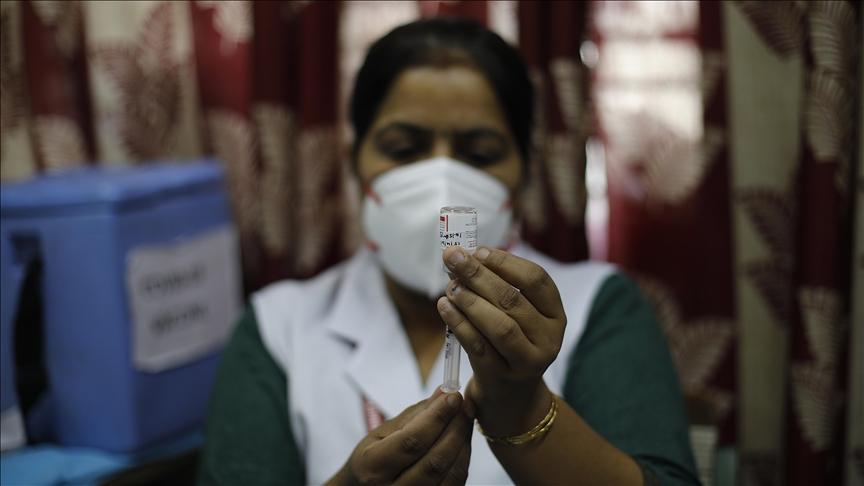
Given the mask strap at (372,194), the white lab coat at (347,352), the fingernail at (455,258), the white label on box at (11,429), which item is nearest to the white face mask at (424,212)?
the mask strap at (372,194)

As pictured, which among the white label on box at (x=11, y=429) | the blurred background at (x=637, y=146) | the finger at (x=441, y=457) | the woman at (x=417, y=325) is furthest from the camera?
the blurred background at (x=637, y=146)

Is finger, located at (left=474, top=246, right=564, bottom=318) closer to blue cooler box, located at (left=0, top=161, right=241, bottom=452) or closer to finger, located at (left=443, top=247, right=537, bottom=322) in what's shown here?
finger, located at (left=443, top=247, right=537, bottom=322)

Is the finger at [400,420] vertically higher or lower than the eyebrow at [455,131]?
lower

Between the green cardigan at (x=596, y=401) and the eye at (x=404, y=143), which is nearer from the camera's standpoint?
the green cardigan at (x=596, y=401)

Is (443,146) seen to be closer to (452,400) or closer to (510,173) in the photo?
(510,173)

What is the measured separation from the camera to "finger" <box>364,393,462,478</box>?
0.85 m

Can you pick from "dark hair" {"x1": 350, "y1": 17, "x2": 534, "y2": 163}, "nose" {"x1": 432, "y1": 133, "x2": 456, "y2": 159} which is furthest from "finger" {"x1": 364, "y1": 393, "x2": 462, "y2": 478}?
"dark hair" {"x1": 350, "y1": 17, "x2": 534, "y2": 163}

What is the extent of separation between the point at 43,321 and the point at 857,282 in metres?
1.33

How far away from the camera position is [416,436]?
851 mm

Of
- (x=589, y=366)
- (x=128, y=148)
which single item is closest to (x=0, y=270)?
(x=128, y=148)

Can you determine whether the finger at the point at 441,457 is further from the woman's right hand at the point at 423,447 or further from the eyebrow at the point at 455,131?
the eyebrow at the point at 455,131

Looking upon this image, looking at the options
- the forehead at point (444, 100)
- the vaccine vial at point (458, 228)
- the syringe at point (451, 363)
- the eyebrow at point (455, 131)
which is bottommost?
the syringe at point (451, 363)

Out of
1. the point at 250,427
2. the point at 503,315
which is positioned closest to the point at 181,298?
the point at 250,427

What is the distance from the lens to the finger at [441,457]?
34.2 inches
